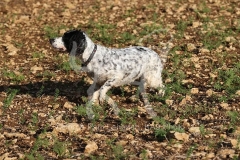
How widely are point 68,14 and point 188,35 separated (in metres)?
4.03

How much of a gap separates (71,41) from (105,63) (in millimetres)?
693

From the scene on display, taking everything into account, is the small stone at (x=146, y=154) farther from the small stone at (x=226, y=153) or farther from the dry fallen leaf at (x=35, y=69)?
the dry fallen leaf at (x=35, y=69)

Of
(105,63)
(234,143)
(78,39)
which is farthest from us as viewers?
(105,63)

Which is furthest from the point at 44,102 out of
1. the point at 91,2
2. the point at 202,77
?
the point at 91,2

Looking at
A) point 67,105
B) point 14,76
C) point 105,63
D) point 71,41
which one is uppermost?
point 71,41

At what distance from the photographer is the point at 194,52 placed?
11039 millimetres

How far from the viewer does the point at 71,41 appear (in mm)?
7934

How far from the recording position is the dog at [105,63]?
7.92m

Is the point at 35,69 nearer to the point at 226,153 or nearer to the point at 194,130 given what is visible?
the point at 194,130

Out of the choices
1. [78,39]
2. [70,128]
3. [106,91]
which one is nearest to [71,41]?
[78,39]

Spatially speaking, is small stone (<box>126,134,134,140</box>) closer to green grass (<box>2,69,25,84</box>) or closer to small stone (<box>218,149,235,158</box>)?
small stone (<box>218,149,235,158</box>)

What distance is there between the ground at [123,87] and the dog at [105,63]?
0.32m

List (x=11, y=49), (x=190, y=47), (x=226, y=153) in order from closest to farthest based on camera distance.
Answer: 1. (x=226, y=153)
2. (x=190, y=47)
3. (x=11, y=49)

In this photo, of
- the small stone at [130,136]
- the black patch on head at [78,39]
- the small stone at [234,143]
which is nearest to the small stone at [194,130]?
the small stone at [234,143]
